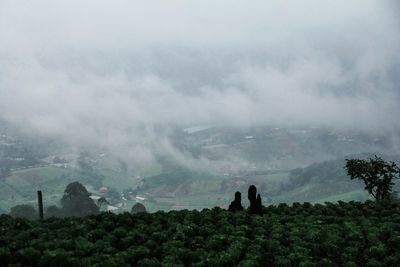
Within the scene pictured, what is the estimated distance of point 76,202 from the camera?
19288cm

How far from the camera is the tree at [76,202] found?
634 ft

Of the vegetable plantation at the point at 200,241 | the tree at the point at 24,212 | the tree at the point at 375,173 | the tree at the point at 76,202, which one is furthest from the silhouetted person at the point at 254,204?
the tree at the point at 76,202

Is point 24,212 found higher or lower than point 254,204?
lower

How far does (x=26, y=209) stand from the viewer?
18112cm

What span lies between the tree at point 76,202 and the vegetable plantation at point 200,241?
16393 cm

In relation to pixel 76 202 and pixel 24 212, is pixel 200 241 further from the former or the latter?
pixel 76 202

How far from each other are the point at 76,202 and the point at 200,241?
6897 inches

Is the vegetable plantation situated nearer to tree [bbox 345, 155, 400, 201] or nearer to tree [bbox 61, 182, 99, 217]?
tree [bbox 345, 155, 400, 201]

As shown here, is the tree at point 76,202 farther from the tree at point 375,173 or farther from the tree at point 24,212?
the tree at point 375,173

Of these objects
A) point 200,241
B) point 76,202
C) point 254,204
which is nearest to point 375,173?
point 254,204

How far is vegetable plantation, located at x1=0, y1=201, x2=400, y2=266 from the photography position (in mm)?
28328

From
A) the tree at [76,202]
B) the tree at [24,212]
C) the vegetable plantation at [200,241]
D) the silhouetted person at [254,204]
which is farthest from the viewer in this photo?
the tree at [76,202]

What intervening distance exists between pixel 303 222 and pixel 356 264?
11709mm

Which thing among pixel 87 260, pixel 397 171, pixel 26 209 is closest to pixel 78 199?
pixel 26 209
